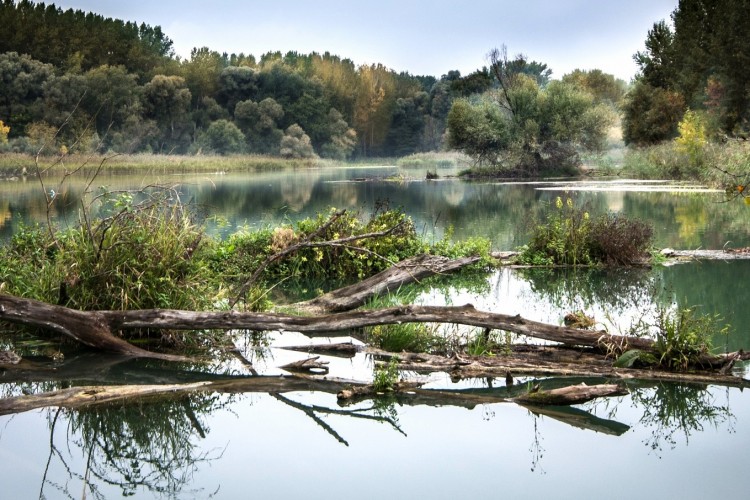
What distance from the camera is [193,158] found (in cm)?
5906

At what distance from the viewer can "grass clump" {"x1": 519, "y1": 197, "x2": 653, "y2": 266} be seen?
43.5ft

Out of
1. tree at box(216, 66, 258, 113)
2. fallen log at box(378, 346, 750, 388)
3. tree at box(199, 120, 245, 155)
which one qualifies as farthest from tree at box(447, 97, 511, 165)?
fallen log at box(378, 346, 750, 388)

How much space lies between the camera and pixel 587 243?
13539 millimetres

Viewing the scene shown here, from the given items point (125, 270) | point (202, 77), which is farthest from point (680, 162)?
point (202, 77)

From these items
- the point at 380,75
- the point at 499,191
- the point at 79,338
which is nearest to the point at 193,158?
the point at 499,191

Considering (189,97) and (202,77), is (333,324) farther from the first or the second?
(202,77)

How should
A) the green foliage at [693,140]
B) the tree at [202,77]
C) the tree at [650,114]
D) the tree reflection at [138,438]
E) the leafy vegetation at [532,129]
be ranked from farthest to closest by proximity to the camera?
1. the tree at [202,77]
2. the leafy vegetation at [532,129]
3. the tree at [650,114]
4. the green foliage at [693,140]
5. the tree reflection at [138,438]

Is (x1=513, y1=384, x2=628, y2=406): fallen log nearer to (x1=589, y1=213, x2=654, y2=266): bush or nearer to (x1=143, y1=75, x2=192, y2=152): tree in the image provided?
(x1=589, y1=213, x2=654, y2=266): bush

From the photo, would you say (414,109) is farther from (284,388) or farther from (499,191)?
(284,388)

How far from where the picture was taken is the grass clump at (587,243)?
1325 centimetres

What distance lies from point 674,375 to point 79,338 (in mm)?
5004

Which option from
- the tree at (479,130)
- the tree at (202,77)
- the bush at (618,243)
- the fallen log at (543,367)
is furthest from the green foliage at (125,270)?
the tree at (202,77)

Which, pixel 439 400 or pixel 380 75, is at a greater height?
pixel 380 75

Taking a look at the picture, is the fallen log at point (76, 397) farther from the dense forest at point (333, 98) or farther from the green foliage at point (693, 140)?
the green foliage at point (693, 140)
